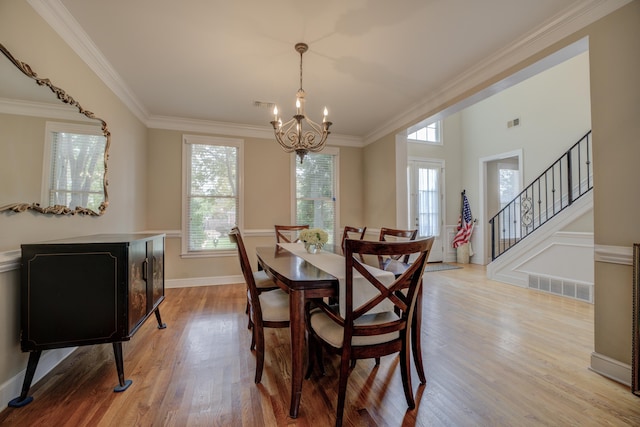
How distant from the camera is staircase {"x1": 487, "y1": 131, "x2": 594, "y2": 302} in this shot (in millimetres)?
3500

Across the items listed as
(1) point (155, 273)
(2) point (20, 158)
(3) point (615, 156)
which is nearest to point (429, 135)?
(3) point (615, 156)

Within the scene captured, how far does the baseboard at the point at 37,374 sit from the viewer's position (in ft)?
5.09

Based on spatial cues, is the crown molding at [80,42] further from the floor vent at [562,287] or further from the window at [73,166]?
the floor vent at [562,287]

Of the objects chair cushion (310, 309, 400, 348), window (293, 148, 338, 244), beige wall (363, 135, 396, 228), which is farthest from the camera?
window (293, 148, 338, 244)

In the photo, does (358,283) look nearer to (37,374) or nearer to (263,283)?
(263,283)

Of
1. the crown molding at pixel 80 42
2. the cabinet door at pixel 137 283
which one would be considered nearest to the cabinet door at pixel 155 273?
the cabinet door at pixel 137 283

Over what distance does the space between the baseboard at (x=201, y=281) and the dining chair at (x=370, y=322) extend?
311 centimetres

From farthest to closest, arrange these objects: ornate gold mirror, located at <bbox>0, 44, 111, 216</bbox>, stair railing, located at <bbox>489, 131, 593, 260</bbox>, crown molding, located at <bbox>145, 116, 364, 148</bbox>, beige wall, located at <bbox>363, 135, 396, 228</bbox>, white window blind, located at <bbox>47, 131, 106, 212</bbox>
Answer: beige wall, located at <bbox>363, 135, 396, 228</bbox>
stair railing, located at <bbox>489, 131, 593, 260</bbox>
crown molding, located at <bbox>145, 116, 364, 148</bbox>
white window blind, located at <bbox>47, 131, 106, 212</bbox>
ornate gold mirror, located at <bbox>0, 44, 111, 216</bbox>

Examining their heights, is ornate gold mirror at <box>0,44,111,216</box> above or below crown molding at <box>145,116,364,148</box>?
below

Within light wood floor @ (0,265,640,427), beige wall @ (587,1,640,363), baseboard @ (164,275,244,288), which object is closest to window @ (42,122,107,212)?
light wood floor @ (0,265,640,427)

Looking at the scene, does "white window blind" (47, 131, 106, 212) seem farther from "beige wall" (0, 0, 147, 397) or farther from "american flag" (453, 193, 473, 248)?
"american flag" (453, 193, 473, 248)

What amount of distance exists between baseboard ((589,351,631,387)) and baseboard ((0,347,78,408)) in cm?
377

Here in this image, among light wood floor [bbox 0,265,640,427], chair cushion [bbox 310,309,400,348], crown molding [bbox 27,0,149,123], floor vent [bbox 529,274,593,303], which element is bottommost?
light wood floor [bbox 0,265,640,427]

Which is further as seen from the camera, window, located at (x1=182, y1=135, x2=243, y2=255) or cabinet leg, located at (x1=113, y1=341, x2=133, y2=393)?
window, located at (x1=182, y1=135, x2=243, y2=255)
